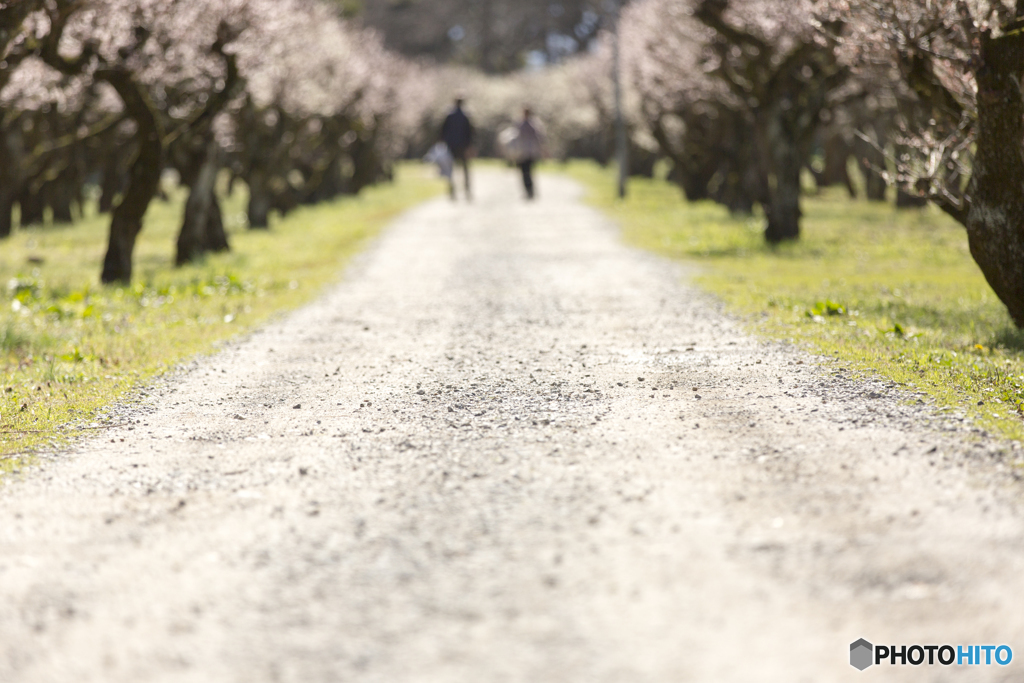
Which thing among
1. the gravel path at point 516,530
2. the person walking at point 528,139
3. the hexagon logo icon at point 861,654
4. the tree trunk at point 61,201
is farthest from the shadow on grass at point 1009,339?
the tree trunk at point 61,201

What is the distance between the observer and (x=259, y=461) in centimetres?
611

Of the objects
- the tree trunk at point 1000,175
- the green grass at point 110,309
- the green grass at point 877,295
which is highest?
the tree trunk at point 1000,175

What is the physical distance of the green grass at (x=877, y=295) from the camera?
7.81m

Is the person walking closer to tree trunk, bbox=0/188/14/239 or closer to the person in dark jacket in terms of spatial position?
the person in dark jacket

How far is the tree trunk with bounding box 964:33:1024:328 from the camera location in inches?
357

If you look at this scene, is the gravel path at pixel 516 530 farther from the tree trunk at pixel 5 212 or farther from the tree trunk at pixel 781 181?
the tree trunk at pixel 5 212

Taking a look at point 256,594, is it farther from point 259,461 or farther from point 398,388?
point 398,388

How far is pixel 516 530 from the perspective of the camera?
4816 millimetres

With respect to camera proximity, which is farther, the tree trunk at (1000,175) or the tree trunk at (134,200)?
the tree trunk at (134,200)

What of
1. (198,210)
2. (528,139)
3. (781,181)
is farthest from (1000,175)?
(528,139)

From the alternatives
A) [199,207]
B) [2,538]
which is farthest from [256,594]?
[199,207]

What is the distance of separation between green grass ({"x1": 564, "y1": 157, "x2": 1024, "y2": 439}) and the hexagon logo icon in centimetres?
309

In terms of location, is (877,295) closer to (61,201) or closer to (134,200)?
(134,200)

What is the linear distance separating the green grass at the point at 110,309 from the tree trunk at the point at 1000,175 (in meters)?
7.88
